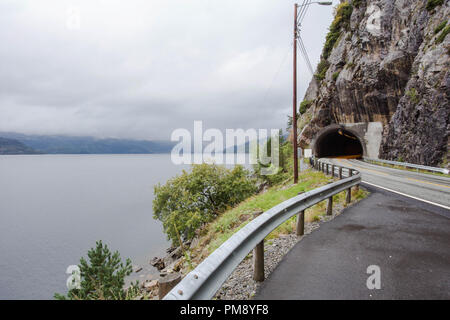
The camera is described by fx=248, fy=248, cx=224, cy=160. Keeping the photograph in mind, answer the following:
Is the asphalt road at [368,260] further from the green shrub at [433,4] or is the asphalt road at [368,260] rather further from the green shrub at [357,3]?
the green shrub at [357,3]

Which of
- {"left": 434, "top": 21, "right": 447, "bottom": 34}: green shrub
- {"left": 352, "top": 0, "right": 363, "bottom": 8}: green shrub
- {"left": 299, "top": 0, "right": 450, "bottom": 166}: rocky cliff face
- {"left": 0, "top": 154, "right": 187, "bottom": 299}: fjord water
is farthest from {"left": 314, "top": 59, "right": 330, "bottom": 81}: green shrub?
{"left": 0, "top": 154, "right": 187, "bottom": 299}: fjord water

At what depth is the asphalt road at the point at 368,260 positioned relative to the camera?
3129 mm

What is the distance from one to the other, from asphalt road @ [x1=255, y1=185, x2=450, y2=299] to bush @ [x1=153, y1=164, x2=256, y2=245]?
1918cm

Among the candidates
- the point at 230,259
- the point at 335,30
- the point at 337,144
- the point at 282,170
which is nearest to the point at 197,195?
the point at 282,170

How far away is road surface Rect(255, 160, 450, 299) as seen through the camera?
313 centimetres

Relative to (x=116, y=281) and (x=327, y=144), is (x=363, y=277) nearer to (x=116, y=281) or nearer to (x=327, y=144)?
(x=116, y=281)

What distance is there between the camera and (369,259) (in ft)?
13.5

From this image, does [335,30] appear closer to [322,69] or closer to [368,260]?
[322,69]

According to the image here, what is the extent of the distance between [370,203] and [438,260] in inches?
198

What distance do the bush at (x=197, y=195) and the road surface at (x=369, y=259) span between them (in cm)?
1903

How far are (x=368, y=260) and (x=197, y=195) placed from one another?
2486 cm

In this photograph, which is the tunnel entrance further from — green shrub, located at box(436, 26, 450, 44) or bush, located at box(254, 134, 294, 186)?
green shrub, located at box(436, 26, 450, 44)

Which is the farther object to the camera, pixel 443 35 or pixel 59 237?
pixel 59 237

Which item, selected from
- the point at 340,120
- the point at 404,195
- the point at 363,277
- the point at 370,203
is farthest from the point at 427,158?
the point at 363,277
